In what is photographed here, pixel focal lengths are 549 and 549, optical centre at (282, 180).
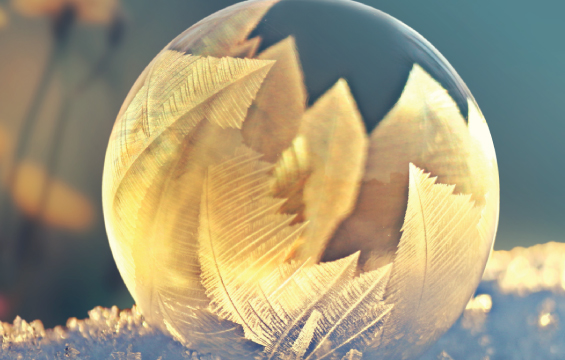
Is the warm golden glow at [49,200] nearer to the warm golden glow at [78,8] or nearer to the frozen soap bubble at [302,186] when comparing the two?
the warm golden glow at [78,8]

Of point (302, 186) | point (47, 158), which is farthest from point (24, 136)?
point (302, 186)

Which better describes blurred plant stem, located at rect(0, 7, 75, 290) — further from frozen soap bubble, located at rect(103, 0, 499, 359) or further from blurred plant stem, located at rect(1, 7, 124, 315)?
frozen soap bubble, located at rect(103, 0, 499, 359)

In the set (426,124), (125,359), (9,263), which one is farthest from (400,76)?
(9,263)

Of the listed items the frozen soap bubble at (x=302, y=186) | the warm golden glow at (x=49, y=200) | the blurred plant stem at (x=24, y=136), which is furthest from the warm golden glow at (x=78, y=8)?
the frozen soap bubble at (x=302, y=186)

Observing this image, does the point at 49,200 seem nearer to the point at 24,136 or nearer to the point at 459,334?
the point at 24,136

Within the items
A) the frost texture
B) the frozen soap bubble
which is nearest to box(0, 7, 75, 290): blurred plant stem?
the frost texture
